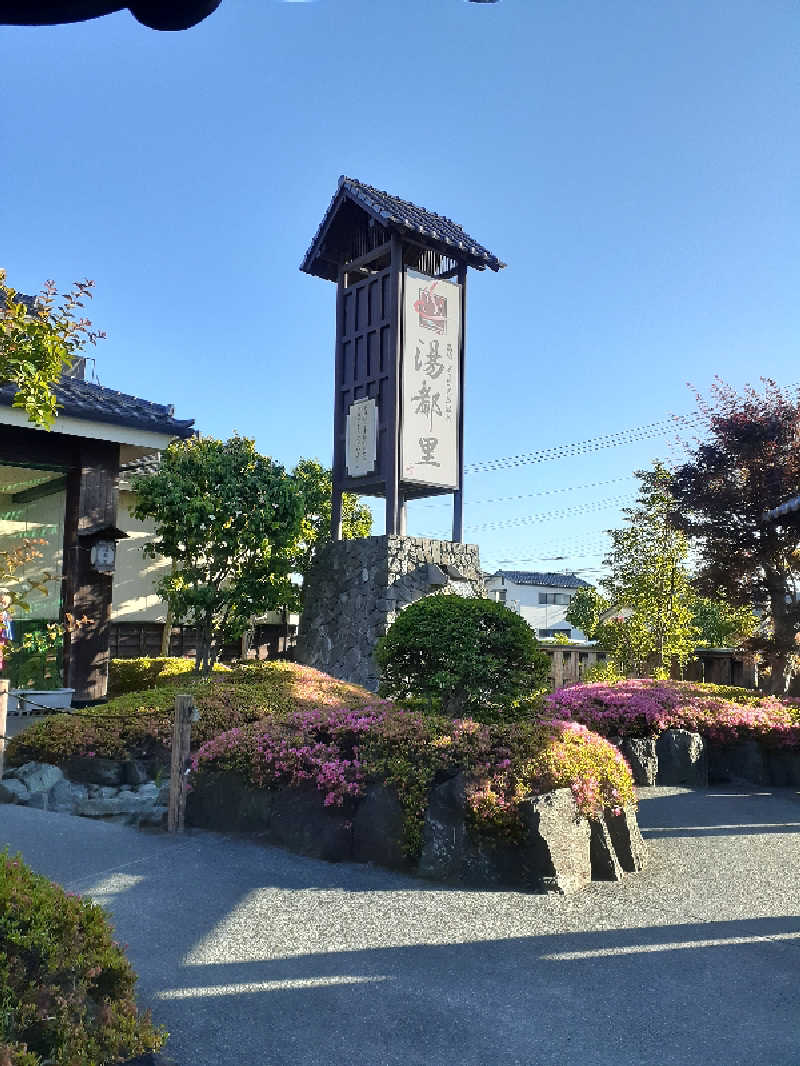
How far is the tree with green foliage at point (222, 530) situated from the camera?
46.1ft

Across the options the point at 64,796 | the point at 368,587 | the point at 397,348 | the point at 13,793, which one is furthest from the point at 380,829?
the point at 397,348

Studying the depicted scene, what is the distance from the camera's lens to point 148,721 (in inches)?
370

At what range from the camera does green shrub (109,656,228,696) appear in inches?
544

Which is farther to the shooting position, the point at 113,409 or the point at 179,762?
the point at 113,409

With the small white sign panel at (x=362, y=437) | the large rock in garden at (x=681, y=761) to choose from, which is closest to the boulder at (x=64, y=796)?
the large rock in garden at (x=681, y=761)

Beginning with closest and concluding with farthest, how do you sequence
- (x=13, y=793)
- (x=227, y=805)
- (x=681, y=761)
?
(x=227, y=805), (x=13, y=793), (x=681, y=761)

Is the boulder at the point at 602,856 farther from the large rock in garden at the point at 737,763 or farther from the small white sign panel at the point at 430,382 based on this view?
the small white sign panel at the point at 430,382

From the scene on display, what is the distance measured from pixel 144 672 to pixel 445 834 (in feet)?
32.6

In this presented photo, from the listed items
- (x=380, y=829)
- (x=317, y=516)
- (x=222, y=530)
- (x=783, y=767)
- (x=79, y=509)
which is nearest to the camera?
(x=380, y=829)

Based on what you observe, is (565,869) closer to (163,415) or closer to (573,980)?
(573,980)

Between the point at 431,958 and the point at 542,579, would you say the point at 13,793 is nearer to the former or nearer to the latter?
the point at 431,958

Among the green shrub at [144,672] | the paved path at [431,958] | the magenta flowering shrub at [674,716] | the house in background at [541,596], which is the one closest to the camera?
the paved path at [431,958]

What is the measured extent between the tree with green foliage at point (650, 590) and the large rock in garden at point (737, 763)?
750 cm

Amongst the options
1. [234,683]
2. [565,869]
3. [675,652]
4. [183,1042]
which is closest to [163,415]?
[234,683]
